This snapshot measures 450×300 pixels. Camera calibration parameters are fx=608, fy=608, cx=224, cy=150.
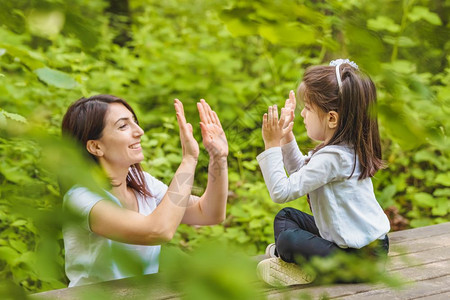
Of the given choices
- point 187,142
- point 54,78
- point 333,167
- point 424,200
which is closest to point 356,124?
point 333,167

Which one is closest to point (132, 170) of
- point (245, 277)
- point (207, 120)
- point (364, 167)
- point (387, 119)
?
point (207, 120)

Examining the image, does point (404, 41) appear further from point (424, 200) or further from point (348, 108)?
point (424, 200)

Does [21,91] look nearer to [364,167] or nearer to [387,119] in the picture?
[364,167]

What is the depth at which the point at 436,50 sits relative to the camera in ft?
1.95

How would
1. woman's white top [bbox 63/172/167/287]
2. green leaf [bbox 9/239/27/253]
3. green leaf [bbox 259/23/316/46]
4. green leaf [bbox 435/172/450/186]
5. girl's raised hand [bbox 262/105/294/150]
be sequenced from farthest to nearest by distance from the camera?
green leaf [bbox 435/172/450/186] → green leaf [bbox 9/239/27/253] → girl's raised hand [bbox 262/105/294/150] → green leaf [bbox 259/23/316/46] → woman's white top [bbox 63/172/167/287]

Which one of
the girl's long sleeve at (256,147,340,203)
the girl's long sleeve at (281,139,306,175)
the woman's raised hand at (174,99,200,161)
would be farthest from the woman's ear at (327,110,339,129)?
the woman's raised hand at (174,99,200,161)

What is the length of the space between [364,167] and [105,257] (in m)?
1.50

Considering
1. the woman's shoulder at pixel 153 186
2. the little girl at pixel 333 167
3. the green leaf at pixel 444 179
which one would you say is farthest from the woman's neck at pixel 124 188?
the green leaf at pixel 444 179

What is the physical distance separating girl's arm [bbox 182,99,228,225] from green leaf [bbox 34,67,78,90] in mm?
751

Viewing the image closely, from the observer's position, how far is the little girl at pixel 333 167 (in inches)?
74.9

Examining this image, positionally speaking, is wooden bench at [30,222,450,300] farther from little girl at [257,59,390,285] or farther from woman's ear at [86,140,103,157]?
woman's ear at [86,140,103,157]

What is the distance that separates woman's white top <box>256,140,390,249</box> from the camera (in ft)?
6.23

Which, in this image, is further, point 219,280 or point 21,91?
point 21,91

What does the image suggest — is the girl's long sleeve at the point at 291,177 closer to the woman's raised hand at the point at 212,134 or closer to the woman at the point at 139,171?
the woman at the point at 139,171
